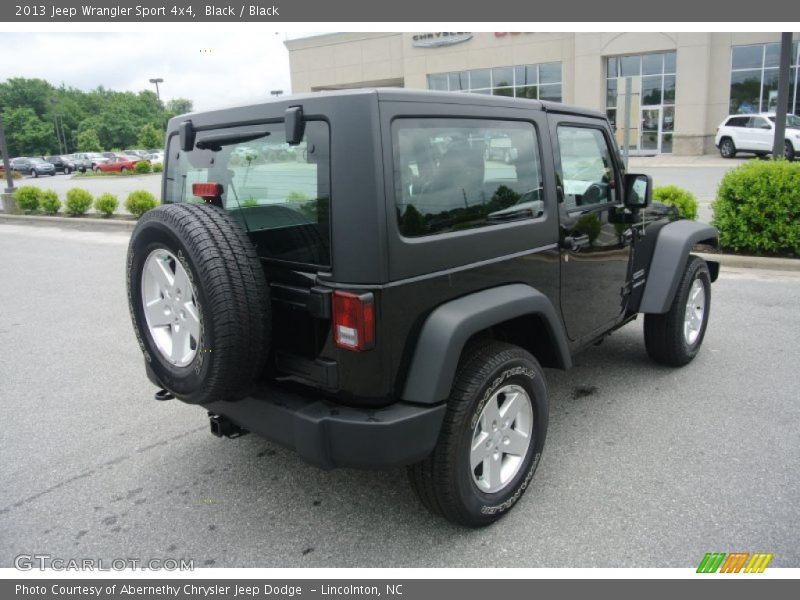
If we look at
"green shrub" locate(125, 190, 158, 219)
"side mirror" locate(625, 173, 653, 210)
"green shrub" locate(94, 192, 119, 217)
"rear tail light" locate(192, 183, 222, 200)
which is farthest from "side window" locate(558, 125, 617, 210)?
"green shrub" locate(94, 192, 119, 217)

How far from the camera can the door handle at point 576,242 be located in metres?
3.49

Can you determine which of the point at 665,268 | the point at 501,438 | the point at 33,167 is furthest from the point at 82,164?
the point at 501,438

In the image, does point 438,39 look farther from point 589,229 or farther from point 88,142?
point 88,142

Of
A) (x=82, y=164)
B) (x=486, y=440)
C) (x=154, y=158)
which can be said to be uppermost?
(x=154, y=158)

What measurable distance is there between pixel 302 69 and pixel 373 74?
516 cm

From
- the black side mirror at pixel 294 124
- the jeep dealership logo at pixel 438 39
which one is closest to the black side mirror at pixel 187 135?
the black side mirror at pixel 294 124

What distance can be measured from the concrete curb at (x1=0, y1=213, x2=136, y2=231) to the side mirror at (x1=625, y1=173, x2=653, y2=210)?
1246 cm

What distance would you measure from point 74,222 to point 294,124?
1557 centimetres

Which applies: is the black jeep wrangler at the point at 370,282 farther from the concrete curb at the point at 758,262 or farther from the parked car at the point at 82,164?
the parked car at the point at 82,164

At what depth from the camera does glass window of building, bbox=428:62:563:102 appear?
105 ft

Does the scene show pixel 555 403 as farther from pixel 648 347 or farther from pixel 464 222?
pixel 464 222

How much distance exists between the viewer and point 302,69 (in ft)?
130

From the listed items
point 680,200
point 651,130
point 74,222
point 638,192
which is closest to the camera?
point 638,192

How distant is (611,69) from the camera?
98.9 ft
